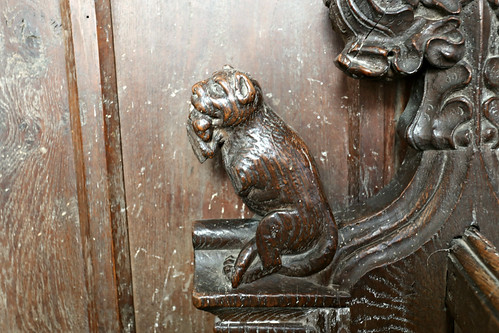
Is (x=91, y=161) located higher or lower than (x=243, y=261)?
higher

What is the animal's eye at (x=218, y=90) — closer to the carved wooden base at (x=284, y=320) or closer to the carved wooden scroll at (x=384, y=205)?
the carved wooden scroll at (x=384, y=205)

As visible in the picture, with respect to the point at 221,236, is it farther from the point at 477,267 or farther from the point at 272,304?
the point at 477,267

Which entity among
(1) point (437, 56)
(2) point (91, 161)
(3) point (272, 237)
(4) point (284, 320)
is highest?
(1) point (437, 56)

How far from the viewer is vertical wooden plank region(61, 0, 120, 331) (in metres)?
0.72

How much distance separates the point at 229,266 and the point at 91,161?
10.6 inches

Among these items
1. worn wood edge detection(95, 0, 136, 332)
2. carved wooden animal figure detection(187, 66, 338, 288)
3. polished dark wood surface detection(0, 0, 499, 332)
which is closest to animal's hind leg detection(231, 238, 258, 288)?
carved wooden animal figure detection(187, 66, 338, 288)

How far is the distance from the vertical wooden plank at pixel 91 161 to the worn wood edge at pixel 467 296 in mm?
492

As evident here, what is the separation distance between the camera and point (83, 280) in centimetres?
80

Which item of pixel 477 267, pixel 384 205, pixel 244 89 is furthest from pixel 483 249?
pixel 244 89

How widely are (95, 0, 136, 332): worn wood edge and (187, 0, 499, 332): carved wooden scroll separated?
0.18m

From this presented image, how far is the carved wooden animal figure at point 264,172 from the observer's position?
0.60 m

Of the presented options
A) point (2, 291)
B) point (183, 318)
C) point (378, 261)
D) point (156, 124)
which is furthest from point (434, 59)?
point (2, 291)

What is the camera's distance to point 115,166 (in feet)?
2.50

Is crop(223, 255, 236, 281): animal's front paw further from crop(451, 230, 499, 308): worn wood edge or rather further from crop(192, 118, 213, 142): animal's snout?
crop(451, 230, 499, 308): worn wood edge
